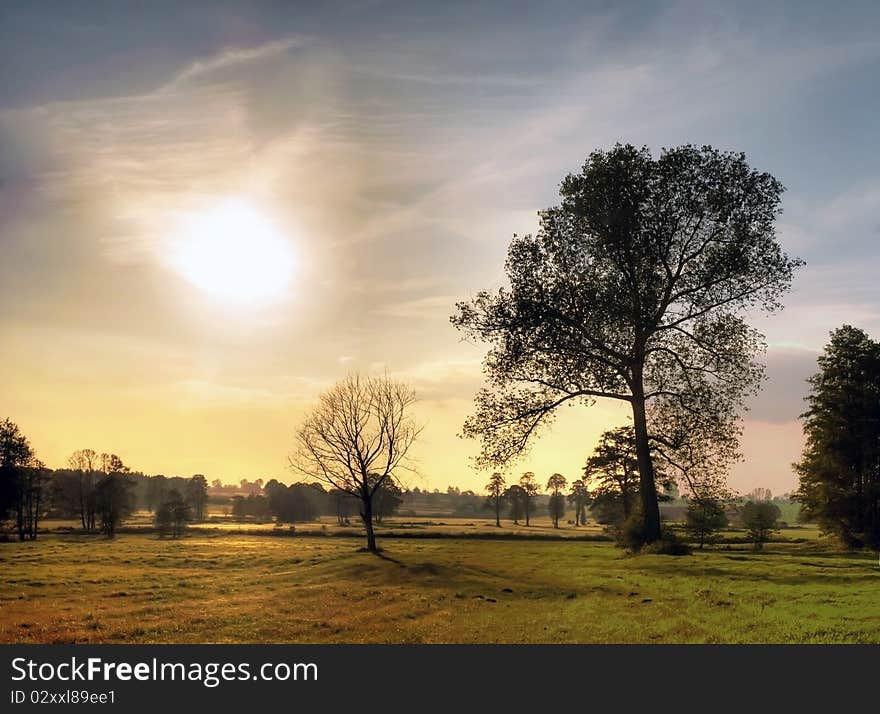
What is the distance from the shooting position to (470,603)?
24078 mm

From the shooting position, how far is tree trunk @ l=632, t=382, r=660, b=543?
34500 mm

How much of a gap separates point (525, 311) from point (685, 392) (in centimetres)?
986

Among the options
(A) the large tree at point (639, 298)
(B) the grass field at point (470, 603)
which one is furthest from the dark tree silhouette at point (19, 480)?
(A) the large tree at point (639, 298)

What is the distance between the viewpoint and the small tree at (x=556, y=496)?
150 meters

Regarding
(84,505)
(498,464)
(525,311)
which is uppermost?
(525,311)

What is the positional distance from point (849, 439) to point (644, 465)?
23.4 meters

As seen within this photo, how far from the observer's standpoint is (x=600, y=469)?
2692 inches

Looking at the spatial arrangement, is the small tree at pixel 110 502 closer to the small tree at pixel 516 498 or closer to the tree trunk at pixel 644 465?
the small tree at pixel 516 498

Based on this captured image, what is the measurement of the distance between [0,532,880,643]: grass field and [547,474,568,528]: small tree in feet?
361

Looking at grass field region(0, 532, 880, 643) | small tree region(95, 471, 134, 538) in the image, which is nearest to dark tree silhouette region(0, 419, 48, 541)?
small tree region(95, 471, 134, 538)

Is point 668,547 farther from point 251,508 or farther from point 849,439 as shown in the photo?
point 251,508

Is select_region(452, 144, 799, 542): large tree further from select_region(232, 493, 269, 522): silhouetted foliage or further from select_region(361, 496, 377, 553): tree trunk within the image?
select_region(232, 493, 269, 522): silhouetted foliage
